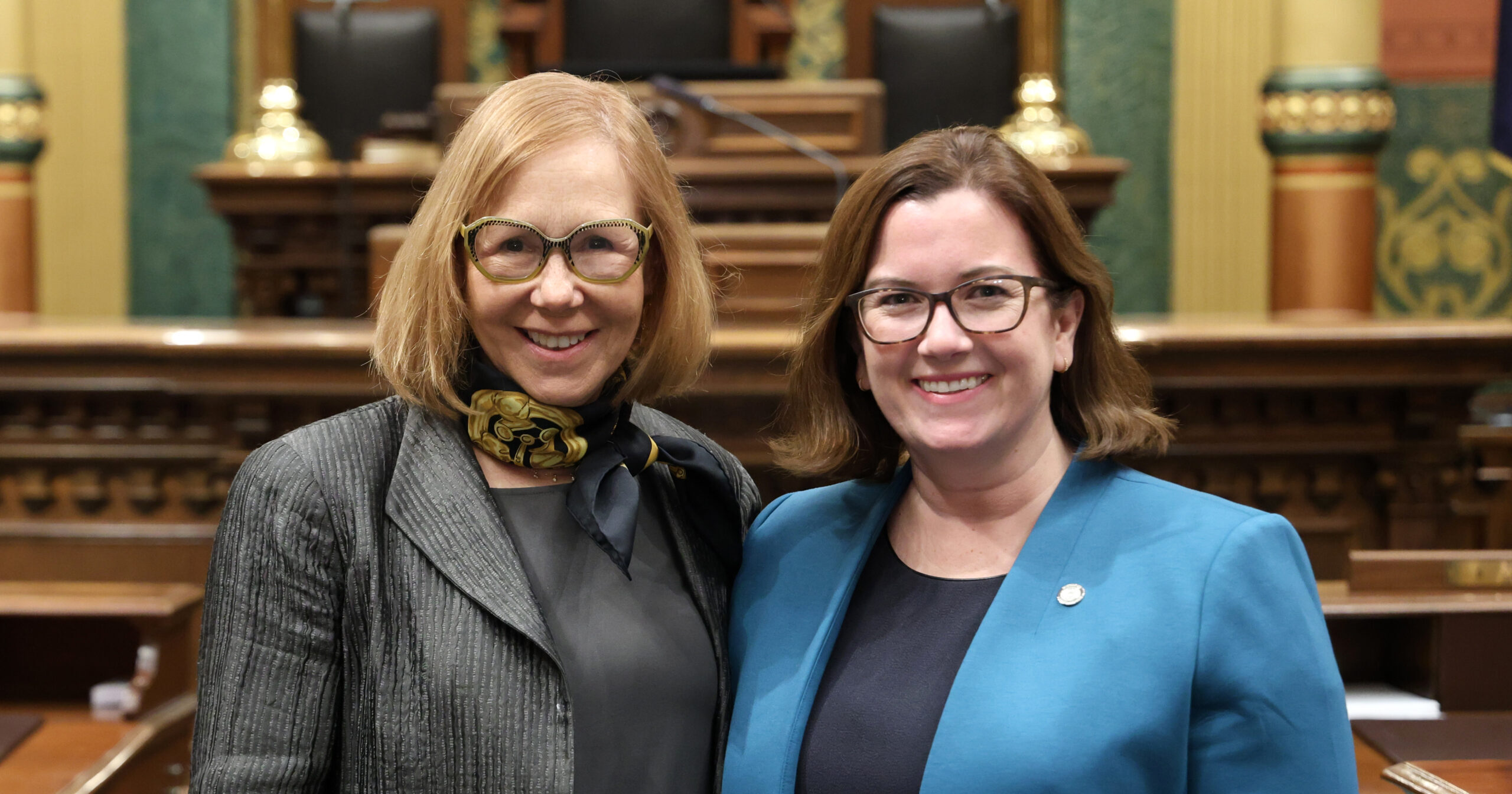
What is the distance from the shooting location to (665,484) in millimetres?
1707

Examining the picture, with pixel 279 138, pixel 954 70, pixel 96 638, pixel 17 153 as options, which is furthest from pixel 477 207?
pixel 954 70

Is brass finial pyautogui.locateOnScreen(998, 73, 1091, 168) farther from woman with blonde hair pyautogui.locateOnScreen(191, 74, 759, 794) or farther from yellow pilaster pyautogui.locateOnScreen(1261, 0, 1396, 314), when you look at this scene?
woman with blonde hair pyautogui.locateOnScreen(191, 74, 759, 794)

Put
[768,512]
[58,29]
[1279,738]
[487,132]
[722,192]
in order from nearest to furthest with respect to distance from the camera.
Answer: [1279,738]
[487,132]
[768,512]
[722,192]
[58,29]

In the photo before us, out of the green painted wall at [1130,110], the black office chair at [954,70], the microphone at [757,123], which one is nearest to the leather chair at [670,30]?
the black office chair at [954,70]

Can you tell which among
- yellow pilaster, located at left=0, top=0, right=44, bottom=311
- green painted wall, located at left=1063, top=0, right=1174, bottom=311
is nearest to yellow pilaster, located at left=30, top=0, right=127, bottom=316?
yellow pilaster, located at left=0, top=0, right=44, bottom=311

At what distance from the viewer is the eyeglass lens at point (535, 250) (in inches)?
59.2

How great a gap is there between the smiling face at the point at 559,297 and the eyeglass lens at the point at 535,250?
0.01m

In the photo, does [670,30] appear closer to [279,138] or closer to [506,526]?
[279,138]

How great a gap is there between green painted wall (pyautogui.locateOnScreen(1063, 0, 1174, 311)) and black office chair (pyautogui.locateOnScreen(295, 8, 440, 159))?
2983 mm

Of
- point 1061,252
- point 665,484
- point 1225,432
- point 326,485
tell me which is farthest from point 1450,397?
point 326,485

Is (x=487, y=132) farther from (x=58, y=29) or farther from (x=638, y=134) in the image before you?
(x=58, y=29)

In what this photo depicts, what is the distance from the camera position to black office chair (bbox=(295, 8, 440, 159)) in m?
6.44

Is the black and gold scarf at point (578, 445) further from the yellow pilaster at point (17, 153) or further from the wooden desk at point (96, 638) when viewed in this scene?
the yellow pilaster at point (17, 153)

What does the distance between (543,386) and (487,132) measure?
279mm
